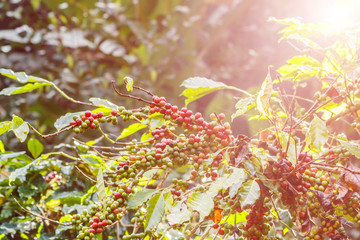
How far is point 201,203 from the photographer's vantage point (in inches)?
21.0

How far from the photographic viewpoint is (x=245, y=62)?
3426mm

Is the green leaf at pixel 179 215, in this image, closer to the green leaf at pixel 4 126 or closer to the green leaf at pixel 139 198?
the green leaf at pixel 139 198

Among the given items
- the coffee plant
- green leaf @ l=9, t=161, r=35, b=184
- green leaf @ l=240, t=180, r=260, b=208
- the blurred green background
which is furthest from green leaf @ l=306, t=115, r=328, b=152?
the blurred green background

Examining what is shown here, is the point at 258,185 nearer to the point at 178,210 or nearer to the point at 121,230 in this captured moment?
the point at 178,210

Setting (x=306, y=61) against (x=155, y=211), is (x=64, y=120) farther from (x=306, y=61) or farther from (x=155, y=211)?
(x=306, y=61)

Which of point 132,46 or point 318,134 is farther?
point 132,46

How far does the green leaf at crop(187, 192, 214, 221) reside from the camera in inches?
20.5

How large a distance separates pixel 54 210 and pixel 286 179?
0.59 meters

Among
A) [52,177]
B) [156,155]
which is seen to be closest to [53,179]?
[52,177]

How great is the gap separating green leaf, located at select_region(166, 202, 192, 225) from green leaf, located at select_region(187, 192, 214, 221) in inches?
0.5

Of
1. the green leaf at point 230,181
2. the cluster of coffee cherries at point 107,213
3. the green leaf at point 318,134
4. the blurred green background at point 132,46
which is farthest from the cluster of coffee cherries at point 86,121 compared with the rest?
the blurred green background at point 132,46

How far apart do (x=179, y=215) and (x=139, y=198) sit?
7 cm

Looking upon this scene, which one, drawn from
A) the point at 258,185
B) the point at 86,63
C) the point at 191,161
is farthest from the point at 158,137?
the point at 86,63

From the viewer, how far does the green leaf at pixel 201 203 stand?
20.5 inches
